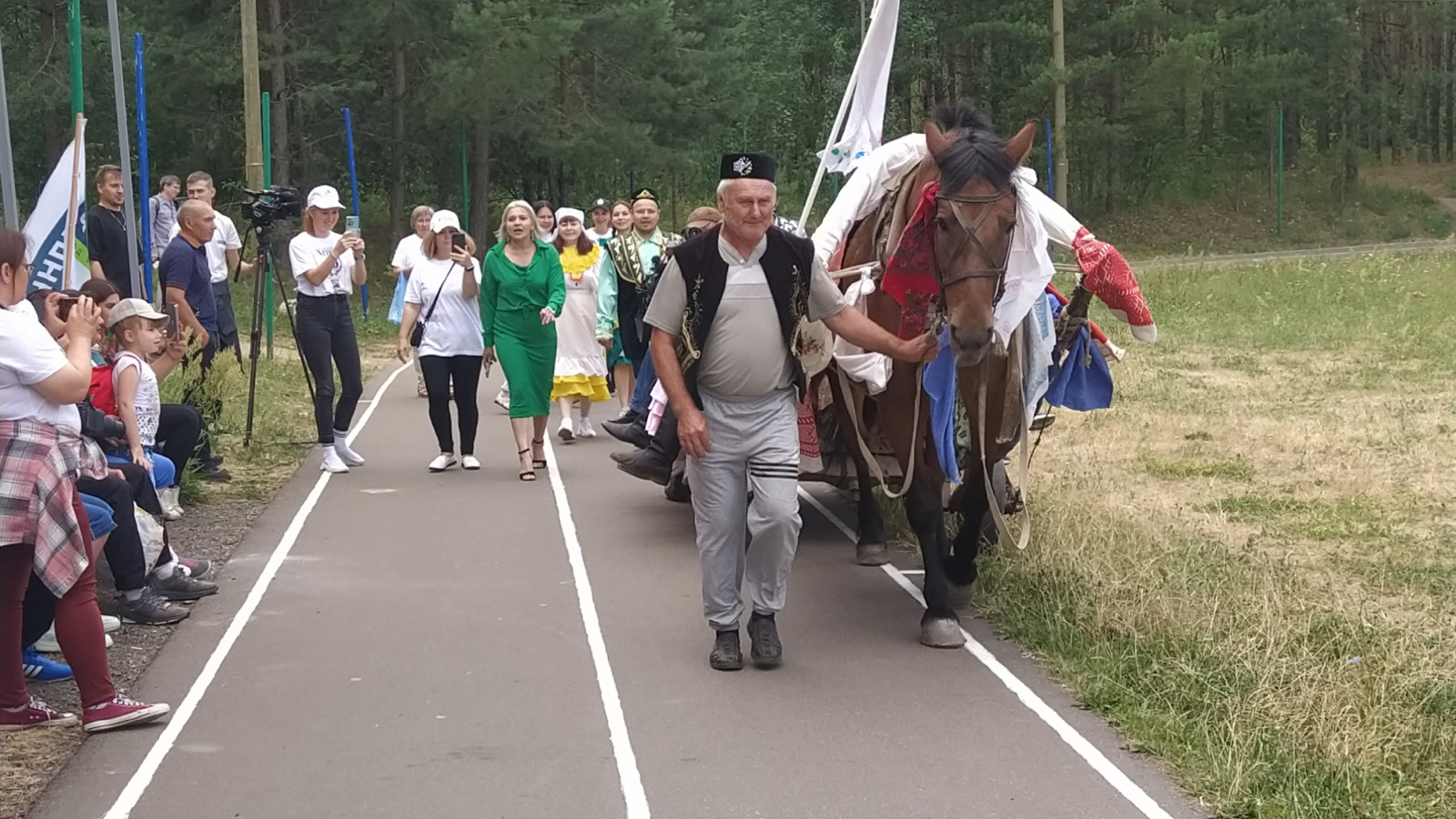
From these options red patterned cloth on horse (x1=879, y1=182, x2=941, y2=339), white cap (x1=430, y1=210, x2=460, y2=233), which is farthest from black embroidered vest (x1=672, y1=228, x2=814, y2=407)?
white cap (x1=430, y1=210, x2=460, y2=233)

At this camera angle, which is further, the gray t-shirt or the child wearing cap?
the child wearing cap

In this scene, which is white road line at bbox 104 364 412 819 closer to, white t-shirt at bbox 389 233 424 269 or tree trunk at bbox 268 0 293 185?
white t-shirt at bbox 389 233 424 269

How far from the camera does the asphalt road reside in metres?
5.16

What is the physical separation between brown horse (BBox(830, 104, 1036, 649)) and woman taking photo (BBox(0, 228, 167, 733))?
3106mm

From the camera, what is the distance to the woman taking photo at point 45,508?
5.57 metres

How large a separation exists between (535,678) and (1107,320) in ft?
52.0

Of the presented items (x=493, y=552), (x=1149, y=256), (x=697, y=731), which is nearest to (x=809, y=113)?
(x=1149, y=256)

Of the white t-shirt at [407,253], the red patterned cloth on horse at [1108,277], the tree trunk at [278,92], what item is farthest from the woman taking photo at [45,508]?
the tree trunk at [278,92]

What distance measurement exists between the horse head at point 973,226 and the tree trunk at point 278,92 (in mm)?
26611

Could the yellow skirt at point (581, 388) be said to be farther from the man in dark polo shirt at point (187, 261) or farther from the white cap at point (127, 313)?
the white cap at point (127, 313)

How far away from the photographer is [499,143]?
3656cm

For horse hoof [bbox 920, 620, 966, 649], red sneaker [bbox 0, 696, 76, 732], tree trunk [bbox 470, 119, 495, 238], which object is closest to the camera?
red sneaker [bbox 0, 696, 76, 732]

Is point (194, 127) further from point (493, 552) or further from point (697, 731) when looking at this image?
point (697, 731)

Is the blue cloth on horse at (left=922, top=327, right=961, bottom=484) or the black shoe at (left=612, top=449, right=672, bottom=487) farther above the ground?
the blue cloth on horse at (left=922, top=327, right=961, bottom=484)
